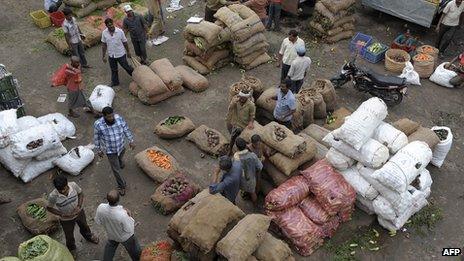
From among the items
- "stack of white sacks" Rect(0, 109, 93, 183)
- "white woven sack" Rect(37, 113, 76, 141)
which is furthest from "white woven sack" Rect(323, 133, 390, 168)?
"white woven sack" Rect(37, 113, 76, 141)

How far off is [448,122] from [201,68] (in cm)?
556

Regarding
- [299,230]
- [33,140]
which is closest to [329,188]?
[299,230]

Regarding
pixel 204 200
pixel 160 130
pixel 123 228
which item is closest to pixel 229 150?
pixel 160 130

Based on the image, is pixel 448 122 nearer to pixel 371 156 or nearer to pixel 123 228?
pixel 371 156

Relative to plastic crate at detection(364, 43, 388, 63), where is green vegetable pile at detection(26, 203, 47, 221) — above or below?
above

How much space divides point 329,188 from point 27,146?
504 cm

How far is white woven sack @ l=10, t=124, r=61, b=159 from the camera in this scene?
7574 mm

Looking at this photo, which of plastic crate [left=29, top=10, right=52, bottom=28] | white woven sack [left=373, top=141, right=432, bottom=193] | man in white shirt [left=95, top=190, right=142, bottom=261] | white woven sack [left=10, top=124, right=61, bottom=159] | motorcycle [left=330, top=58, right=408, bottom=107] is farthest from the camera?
plastic crate [left=29, top=10, right=52, bottom=28]

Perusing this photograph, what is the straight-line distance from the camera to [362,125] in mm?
7164

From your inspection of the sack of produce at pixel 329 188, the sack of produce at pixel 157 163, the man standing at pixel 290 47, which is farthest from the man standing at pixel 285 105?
the sack of produce at pixel 157 163

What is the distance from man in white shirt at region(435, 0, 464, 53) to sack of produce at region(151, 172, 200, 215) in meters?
7.64

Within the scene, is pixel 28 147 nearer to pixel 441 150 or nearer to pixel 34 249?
pixel 34 249

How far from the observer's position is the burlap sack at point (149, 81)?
31.1 ft

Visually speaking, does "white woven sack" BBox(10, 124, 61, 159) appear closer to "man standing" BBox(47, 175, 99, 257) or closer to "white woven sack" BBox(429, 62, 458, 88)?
"man standing" BBox(47, 175, 99, 257)
